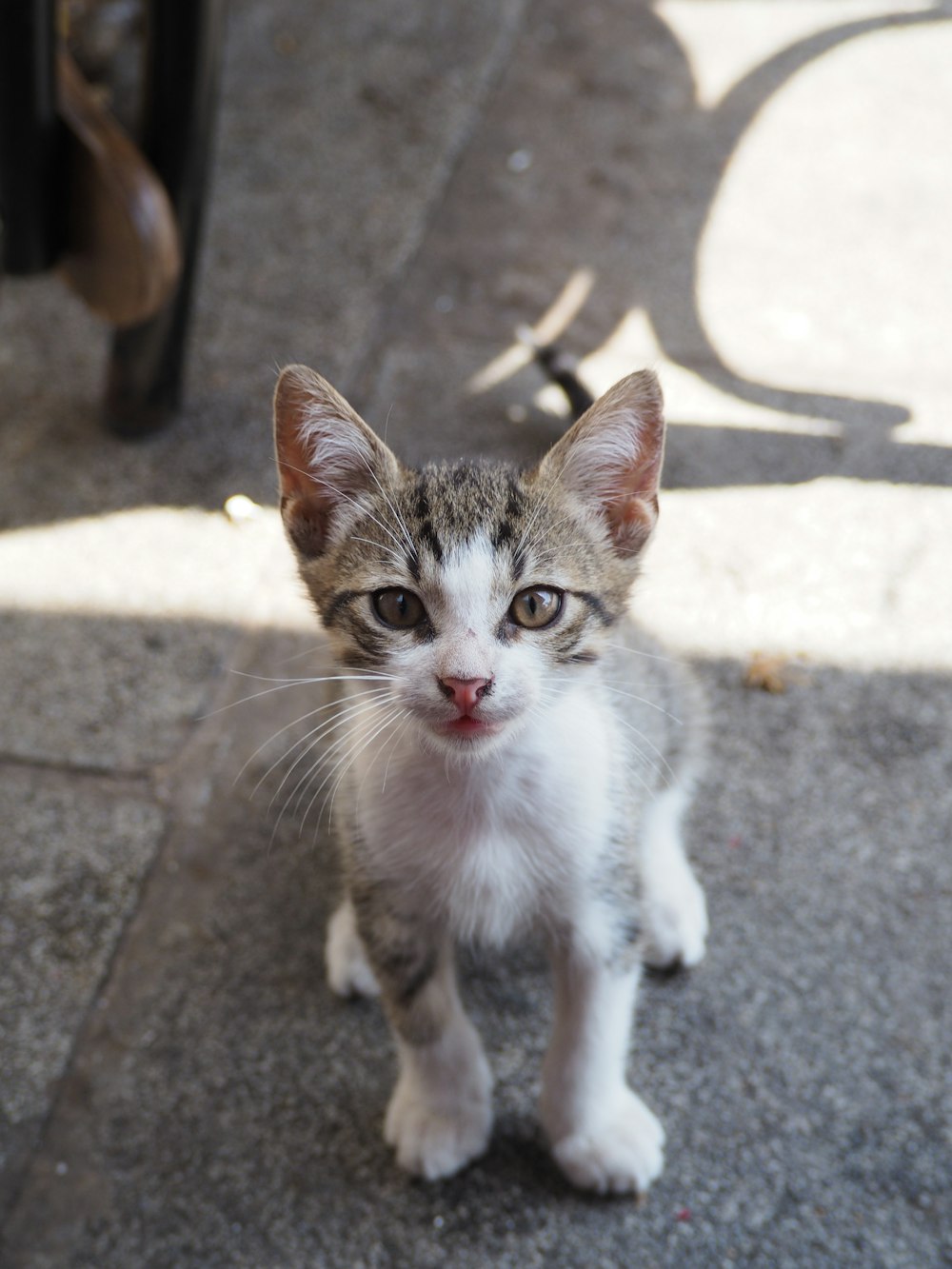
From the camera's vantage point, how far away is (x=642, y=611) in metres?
2.03

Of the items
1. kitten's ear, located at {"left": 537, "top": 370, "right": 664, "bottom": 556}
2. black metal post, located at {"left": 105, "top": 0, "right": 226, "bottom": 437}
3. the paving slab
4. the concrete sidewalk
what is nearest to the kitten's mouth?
kitten's ear, located at {"left": 537, "top": 370, "right": 664, "bottom": 556}

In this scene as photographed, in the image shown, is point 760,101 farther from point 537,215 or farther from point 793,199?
point 537,215

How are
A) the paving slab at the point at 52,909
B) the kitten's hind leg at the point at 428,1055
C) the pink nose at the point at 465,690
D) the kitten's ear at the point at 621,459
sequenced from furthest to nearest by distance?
the paving slab at the point at 52,909 < the kitten's hind leg at the point at 428,1055 < the kitten's ear at the point at 621,459 < the pink nose at the point at 465,690

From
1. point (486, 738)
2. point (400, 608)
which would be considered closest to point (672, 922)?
point (486, 738)

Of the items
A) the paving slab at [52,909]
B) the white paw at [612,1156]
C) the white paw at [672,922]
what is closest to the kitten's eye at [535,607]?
the white paw at [672,922]

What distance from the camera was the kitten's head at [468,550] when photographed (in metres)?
1.16

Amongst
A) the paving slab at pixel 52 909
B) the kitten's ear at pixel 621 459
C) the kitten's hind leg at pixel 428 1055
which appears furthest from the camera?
the paving slab at pixel 52 909

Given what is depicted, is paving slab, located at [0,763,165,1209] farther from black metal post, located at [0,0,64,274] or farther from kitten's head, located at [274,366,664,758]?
black metal post, located at [0,0,64,274]

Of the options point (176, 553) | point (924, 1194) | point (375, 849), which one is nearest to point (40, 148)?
point (176, 553)

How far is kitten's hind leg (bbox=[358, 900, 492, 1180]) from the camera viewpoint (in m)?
→ 1.39

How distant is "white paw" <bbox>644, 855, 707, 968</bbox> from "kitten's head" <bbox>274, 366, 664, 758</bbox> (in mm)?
510

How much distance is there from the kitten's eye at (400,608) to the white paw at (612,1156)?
69 cm

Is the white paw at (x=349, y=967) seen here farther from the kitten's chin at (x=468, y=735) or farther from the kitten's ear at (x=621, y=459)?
the kitten's ear at (x=621, y=459)

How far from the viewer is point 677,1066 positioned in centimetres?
156
